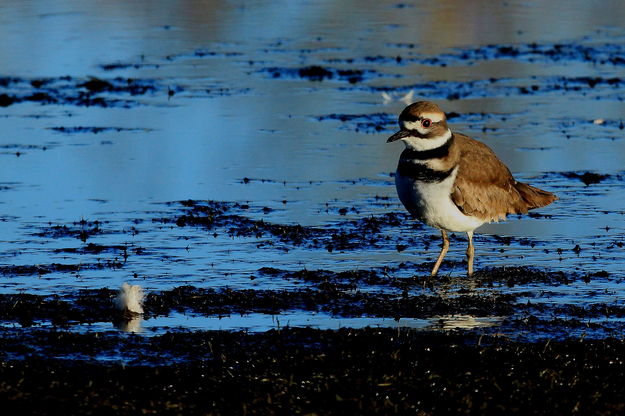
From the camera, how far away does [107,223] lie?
11.5 metres

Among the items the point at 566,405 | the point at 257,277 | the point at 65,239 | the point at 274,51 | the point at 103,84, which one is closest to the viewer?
the point at 566,405

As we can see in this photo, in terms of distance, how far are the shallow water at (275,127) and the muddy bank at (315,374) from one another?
752 millimetres

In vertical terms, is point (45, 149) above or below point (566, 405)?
above

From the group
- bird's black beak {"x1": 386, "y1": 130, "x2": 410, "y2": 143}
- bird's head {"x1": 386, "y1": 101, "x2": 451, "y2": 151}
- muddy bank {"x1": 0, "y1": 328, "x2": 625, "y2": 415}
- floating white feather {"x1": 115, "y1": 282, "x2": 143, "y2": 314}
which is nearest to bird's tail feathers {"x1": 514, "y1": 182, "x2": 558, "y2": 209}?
bird's head {"x1": 386, "y1": 101, "x2": 451, "y2": 151}

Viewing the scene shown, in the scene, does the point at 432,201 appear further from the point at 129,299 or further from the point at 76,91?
the point at 76,91

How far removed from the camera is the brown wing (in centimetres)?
992

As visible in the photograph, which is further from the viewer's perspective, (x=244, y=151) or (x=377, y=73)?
(x=377, y=73)

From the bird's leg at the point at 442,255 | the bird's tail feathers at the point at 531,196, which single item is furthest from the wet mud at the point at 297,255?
the bird's tail feathers at the point at 531,196

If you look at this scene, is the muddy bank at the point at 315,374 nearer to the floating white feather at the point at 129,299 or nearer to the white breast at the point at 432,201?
the floating white feather at the point at 129,299

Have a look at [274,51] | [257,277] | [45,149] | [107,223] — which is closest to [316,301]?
[257,277]

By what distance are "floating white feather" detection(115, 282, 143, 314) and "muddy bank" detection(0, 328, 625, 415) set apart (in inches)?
22.0

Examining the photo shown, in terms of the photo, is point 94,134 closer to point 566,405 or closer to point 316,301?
point 316,301

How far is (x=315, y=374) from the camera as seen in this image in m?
7.18

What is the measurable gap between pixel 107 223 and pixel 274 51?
10.3 m
